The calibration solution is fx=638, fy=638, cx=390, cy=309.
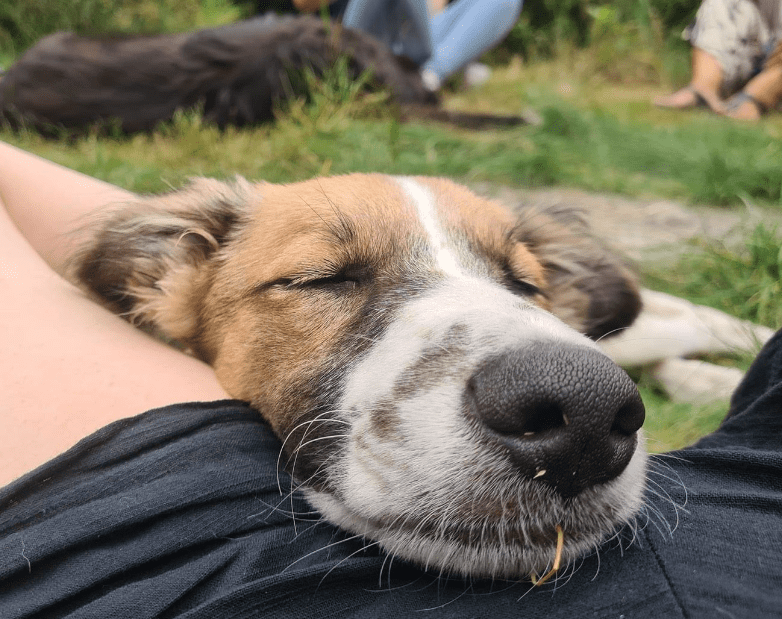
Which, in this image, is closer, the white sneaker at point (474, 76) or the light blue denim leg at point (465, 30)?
the light blue denim leg at point (465, 30)

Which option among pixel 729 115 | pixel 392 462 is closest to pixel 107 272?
pixel 392 462

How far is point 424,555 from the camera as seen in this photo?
1309mm

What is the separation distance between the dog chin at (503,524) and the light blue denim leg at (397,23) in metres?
7.42

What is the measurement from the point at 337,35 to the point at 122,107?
87.0 inches

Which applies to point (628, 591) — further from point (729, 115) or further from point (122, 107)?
point (729, 115)

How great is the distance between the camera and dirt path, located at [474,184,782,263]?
4.34 m

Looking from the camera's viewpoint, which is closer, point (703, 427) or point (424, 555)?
point (424, 555)

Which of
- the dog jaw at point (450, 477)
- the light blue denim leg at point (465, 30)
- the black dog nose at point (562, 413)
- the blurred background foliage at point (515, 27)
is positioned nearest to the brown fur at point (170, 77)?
the blurred background foliage at point (515, 27)

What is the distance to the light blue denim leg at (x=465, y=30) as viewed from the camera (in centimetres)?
881

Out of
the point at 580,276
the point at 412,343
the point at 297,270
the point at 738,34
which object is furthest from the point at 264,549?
the point at 738,34

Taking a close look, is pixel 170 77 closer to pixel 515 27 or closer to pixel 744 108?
pixel 744 108

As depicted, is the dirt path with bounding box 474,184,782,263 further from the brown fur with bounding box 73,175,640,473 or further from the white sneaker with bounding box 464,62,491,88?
the white sneaker with bounding box 464,62,491,88

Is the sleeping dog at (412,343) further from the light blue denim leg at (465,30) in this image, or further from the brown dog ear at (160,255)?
the light blue denim leg at (465,30)

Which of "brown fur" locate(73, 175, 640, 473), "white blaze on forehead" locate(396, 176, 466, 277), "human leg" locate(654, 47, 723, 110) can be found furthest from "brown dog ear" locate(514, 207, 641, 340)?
"human leg" locate(654, 47, 723, 110)
